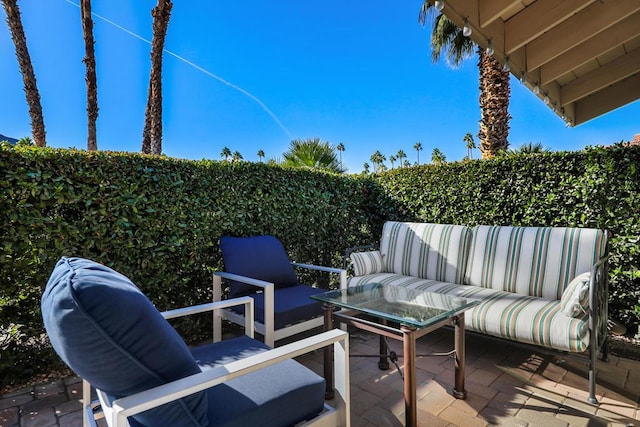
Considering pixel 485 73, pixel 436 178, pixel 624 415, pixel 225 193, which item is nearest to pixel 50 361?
pixel 225 193

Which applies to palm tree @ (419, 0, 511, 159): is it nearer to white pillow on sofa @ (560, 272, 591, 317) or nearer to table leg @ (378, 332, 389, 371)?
white pillow on sofa @ (560, 272, 591, 317)

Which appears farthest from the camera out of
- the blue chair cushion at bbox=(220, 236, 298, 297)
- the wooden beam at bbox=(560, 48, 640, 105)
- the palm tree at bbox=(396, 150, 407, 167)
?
the palm tree at bbox=(396, 150, 407, 167)

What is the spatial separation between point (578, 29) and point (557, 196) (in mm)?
1553

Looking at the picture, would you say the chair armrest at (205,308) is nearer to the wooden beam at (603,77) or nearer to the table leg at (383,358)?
the table leg at (383,358)

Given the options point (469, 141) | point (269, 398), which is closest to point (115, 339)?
point (269, 398)

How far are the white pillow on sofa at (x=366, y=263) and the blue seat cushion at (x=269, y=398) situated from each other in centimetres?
206

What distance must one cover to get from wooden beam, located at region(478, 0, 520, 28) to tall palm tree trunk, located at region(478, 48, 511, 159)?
273 centimetres

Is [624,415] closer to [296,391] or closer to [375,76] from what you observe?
[296,391]

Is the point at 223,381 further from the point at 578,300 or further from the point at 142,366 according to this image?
the point at 578,300

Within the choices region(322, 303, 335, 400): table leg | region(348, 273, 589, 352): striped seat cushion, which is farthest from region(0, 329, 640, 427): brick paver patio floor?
region(348, 273, 589, 352): striped seat cushion

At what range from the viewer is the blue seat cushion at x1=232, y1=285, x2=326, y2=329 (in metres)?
2.46

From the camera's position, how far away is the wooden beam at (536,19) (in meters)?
2.81

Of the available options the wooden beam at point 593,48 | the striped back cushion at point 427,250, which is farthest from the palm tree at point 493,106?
the striped back cushion at point 427,250

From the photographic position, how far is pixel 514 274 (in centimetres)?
288
